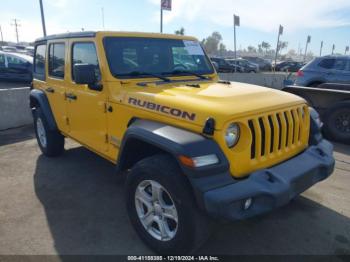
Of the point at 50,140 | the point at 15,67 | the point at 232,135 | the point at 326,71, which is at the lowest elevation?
the point at 50,140

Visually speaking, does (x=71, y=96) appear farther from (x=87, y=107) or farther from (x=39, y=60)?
(x=39, y=60)

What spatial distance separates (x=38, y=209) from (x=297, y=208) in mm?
3008

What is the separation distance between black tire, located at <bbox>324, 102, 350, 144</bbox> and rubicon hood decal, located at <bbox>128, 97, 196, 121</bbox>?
4.70m

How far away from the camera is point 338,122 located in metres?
6.15

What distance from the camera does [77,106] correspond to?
3898 mm

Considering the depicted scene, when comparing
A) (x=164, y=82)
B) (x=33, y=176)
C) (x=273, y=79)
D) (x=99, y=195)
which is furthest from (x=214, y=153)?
(x=273, y=79)

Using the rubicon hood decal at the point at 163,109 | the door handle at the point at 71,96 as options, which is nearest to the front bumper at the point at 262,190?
the rubicon hood decal at the point at 163,109

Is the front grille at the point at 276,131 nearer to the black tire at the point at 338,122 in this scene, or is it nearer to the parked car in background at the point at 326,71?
the black tire at the point at 338,122

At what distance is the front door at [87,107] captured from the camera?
135 inches

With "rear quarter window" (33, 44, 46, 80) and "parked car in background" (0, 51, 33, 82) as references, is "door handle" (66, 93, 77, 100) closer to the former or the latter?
"rear quarter window" (33, 44, 46, 80)

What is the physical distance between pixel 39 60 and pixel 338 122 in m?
5.73

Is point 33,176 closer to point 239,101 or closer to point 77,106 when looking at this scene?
point 77,106

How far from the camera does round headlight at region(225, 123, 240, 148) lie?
2.42 metres

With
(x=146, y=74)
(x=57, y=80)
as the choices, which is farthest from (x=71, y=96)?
(x=146, y=74)
